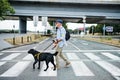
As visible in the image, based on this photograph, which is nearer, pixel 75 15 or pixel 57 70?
pixel 57 70

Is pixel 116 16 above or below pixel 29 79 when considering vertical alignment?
above

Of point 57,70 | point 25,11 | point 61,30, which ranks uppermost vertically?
point 25,11

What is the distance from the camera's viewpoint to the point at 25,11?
5288 cm

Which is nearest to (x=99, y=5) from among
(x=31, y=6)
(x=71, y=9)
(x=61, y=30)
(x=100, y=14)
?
(x=100, y=14)

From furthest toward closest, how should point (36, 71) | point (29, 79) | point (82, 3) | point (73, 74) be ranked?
point (82, 3)
point (36, 71)
point (73, 74)
point (29, 79)

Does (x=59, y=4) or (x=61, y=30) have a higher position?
(x=59, y=4)

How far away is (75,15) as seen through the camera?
178ft

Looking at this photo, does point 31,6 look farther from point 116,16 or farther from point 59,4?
point 116,16

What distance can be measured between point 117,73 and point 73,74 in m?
1.53

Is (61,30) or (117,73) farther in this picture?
(61,30)

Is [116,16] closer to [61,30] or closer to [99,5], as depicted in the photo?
[99,5]

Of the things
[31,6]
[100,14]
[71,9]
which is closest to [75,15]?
[71,9]

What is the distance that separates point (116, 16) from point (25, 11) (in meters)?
17.7

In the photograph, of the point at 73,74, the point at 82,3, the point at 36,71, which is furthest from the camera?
the point at 82,3
